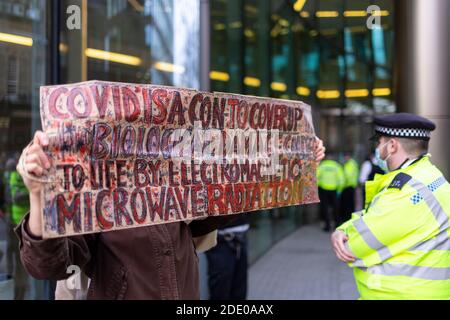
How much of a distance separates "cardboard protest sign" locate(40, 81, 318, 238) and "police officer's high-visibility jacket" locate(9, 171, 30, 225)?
283 cm

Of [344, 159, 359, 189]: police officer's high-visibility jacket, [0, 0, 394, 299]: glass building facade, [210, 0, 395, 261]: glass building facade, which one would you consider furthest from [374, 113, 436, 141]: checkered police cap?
[344, 159, 359, 189]: police officer's high-visibility jacket

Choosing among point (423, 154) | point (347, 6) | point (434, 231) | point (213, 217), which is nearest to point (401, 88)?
point (423, 154)

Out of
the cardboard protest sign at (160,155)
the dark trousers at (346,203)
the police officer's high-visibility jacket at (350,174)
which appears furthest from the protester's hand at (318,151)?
the police officer's high-visibility jacket at (350,174)

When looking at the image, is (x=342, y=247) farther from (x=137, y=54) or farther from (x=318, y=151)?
(x=137, y=54)

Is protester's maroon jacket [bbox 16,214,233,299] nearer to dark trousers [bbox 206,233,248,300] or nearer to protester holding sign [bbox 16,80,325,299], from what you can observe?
protester holding sign [bbox 16,80,325,299]

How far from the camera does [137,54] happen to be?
664 cm

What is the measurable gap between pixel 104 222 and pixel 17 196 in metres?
3.13

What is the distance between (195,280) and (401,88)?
3.46 m

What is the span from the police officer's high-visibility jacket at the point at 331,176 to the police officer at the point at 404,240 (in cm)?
968

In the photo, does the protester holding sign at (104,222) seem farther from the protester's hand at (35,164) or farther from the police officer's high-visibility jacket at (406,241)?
the police officer's high-visibility jacket at (406,241)

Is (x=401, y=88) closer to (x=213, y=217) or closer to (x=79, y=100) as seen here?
(x=213, y=217)

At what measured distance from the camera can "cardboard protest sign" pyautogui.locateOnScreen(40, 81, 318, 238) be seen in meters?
1.88

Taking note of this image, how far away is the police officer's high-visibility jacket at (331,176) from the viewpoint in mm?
12477

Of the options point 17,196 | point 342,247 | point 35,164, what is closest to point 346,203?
point 17,196
